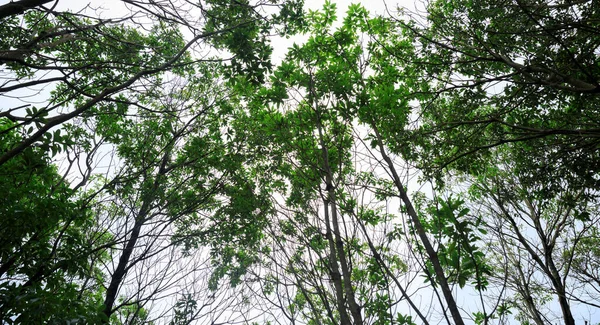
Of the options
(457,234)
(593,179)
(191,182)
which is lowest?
(457,234)

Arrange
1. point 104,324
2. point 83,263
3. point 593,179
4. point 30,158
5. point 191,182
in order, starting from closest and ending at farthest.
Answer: point 30,158 → point 104,324 → point 83,263 → point 593,179 → point 191,182

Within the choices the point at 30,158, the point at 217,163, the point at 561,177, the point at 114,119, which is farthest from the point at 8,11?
the point at 561,177

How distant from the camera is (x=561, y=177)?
479cm

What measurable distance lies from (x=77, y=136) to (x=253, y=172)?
150 inches

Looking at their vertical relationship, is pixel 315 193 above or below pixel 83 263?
above

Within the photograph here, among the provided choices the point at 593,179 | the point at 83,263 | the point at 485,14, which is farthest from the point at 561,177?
the point at 83,263

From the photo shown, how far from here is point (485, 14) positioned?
14.7ft

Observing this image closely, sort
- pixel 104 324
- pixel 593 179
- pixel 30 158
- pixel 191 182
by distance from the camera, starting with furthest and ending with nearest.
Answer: pixel 191 182
pixel 593 179
pixel 104 324
pixel 30 158

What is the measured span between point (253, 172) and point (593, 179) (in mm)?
6063

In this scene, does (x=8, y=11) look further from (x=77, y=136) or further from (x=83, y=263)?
(x=77, y=136)

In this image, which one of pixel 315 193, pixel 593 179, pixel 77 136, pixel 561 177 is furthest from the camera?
pixel 77 136

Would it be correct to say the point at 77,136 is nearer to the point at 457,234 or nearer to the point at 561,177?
the point at 457,234

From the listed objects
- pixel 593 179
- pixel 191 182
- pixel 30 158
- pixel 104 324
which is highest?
pixel 191 182

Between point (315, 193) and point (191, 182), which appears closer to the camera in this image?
point (315, 193)
